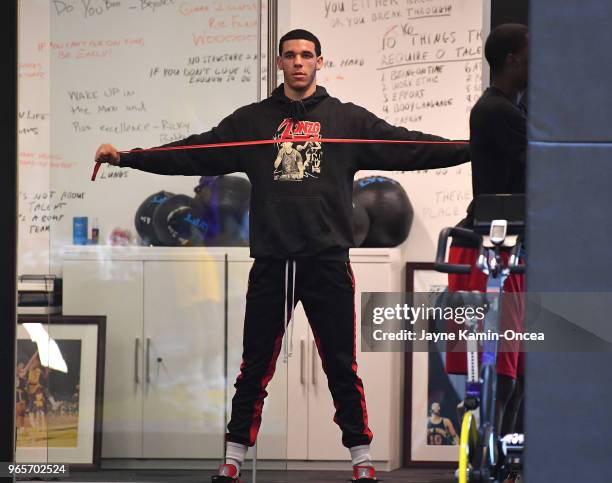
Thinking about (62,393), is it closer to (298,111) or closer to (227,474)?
(227,474)

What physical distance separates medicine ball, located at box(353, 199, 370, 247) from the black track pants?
1255 millimetres

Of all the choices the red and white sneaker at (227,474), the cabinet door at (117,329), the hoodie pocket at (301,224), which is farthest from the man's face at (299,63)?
the red and white sneaker at (227,474)

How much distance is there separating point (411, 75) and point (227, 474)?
7.39ft

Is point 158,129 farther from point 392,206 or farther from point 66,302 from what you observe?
point 392,206

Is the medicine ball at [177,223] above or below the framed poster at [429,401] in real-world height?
above

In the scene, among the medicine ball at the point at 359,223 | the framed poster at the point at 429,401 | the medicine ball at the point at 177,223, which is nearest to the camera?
the medicine ball at the point at 177,223

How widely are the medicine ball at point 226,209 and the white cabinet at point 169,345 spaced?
5 centimetres

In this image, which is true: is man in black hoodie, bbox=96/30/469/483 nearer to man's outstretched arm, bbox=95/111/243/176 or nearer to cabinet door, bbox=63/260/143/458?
man's outstretched arm, bbox=95/111/243/176

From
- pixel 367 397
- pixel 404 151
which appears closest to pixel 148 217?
pixel 404 151

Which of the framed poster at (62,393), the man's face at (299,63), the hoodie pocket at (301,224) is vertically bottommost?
the framed poster at (62,393)

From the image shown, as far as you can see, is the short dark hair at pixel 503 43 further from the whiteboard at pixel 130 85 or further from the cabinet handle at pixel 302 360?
the cabinet handle at pixel 302 360

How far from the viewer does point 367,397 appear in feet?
15.1

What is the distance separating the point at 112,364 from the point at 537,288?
1.71 metres

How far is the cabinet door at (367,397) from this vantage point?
4566 millimetres
